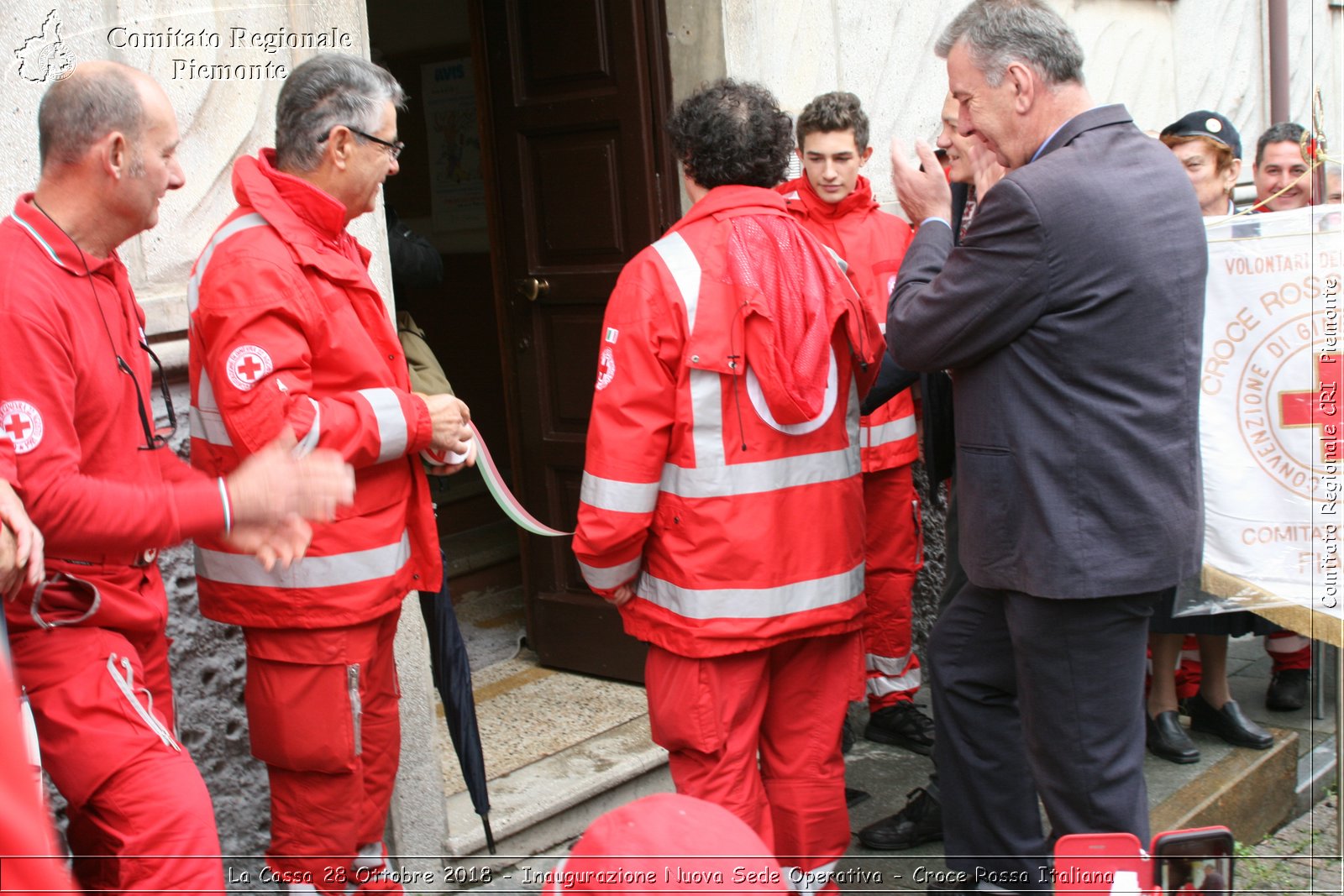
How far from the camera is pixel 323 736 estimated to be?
2.90 metres

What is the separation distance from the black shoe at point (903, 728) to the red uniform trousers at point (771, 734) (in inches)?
57.5

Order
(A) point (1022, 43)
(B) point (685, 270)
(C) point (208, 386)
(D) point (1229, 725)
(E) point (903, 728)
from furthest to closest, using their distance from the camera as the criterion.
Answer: (E) point (903, 728) < (D) point (1229, 725) < (B) point (685, 270) < (C) point (208, 386) < (A) point (1022, 43)

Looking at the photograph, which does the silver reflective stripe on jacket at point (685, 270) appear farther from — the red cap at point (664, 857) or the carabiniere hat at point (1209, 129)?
the carabiniere hat at point (1209, 129)

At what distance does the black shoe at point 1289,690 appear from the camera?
508cm

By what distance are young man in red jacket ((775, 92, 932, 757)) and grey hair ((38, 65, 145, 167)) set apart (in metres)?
2.73

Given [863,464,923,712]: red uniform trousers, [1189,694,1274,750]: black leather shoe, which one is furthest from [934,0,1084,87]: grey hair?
[1189,694,1274,750]: black leather shoe

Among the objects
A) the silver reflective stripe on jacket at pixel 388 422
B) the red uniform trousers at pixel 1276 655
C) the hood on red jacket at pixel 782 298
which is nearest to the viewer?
the silver reflective stripe on jacket at pixel 388 422

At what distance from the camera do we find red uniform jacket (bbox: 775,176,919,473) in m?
4.78

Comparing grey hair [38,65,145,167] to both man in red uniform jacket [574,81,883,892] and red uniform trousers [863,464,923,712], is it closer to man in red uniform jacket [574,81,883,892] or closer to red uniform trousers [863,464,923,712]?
man in red uniform jacket [574,81,883,892]

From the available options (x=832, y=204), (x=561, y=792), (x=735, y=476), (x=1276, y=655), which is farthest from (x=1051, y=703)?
(x=1276, y=655)

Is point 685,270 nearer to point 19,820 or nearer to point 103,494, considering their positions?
point 103,494

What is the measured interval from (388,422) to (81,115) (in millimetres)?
854

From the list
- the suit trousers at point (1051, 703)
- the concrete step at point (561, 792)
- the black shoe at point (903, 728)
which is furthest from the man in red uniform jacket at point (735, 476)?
the black shoe at point (903, 728)

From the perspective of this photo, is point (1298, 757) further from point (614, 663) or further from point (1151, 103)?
point (1151, 103)
